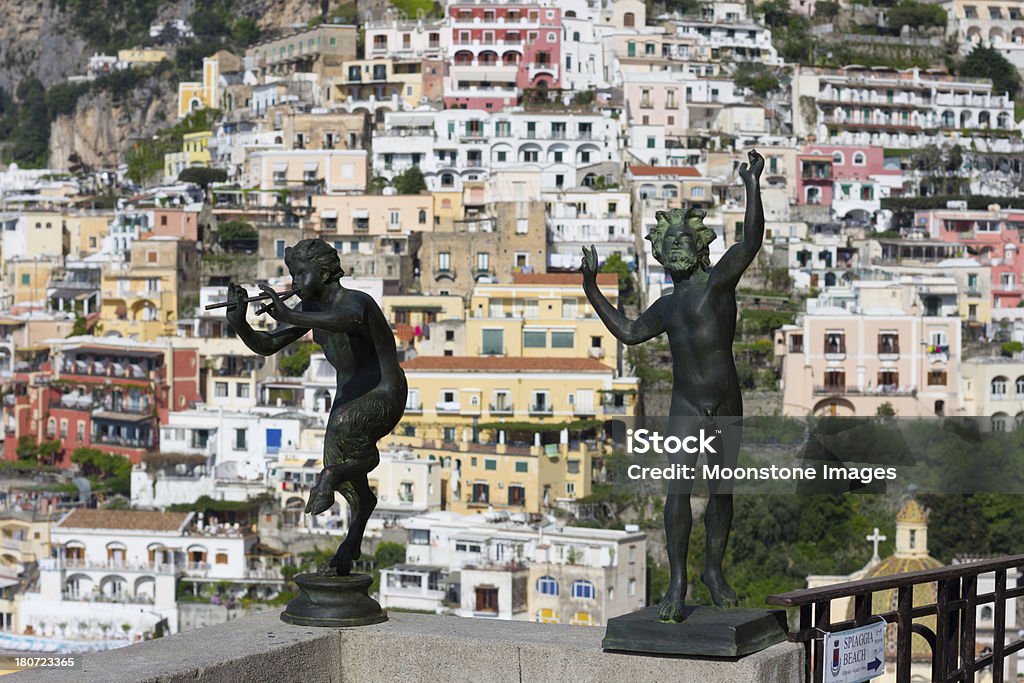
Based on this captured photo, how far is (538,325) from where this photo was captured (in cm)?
4838

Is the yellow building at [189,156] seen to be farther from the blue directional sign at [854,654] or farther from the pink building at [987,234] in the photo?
the blue directional sign at [854,654]

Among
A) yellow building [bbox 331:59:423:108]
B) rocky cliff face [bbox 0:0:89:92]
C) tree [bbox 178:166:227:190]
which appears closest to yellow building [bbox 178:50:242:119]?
yellow building [bbox 331:59:423:108]

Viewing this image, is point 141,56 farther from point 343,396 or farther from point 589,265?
point 589,265

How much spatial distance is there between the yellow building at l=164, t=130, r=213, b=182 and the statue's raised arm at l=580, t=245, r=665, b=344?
61.8 meters

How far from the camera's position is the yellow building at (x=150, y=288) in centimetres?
5478

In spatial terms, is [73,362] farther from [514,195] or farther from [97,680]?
[97,680]

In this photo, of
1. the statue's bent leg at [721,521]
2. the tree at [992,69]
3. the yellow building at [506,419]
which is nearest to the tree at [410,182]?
the yellow building at [506,419]

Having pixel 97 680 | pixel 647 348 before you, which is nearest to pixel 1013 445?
pixel 647 348

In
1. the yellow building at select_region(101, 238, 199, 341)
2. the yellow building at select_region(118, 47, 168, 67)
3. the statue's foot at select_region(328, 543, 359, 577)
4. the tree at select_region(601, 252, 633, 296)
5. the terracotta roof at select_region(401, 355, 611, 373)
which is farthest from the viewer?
the yellow building at select_region(118, 47, 168, 67)

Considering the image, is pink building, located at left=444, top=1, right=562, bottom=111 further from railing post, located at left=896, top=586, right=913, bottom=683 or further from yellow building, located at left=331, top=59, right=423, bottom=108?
railing post, located at left=896, top=586, right=913, bottom=683

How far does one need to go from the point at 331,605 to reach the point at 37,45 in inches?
3854

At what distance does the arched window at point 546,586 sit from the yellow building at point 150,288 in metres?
19.1

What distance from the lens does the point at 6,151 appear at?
91.6 m

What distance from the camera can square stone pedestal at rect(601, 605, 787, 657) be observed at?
7.14 meters
